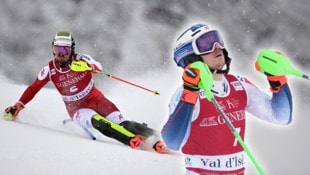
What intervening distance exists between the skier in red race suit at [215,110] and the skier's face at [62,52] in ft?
13.3

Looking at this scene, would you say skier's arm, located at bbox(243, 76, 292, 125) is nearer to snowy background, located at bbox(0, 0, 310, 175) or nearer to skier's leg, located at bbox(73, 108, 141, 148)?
snowy background, located at bbox(0, 0, 310, 175)

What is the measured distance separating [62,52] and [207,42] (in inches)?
167

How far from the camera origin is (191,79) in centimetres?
249

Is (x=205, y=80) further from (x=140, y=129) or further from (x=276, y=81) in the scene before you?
(x=140, y=129)

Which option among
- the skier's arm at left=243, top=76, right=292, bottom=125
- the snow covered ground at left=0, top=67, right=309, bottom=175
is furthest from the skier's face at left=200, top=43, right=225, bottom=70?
the snow covered ground at left=0, top=67, right=309, bottom=175

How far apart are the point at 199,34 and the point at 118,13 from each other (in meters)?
17.4

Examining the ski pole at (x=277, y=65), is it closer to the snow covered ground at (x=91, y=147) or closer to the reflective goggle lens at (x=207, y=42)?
the reflective goggle lens at (x=207, y=42)

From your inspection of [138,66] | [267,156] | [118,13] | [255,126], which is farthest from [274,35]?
[267,156]

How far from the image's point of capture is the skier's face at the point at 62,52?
6.70m

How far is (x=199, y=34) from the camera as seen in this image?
9.53 feet

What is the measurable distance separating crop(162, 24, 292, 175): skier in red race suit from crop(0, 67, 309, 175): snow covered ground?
1.53m

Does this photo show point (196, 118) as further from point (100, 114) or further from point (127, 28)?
point (127, 28)

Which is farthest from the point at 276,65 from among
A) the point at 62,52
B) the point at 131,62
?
the point at 131,62

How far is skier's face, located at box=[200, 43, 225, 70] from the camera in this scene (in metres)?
2.85
